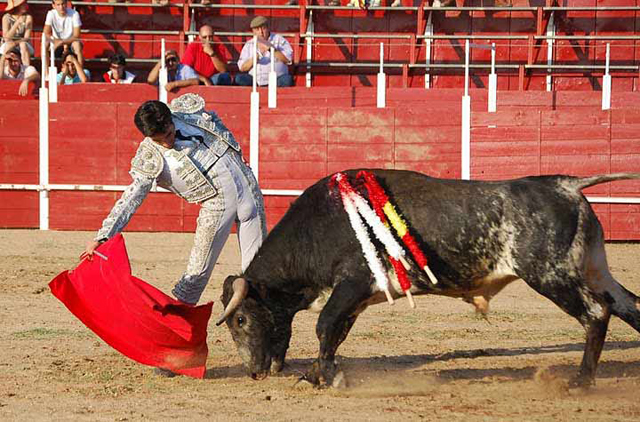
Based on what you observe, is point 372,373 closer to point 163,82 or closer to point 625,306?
point 625,306

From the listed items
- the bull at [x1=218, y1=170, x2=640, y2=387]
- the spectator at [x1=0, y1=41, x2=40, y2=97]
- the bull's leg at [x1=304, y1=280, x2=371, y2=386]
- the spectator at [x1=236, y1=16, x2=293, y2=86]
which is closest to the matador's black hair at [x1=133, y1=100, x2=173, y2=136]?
the bull at [x1=218, y1=170, x2=640, y2=387]

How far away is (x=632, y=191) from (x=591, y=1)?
3200 millimetres

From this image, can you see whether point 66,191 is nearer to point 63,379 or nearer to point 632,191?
point 632,191

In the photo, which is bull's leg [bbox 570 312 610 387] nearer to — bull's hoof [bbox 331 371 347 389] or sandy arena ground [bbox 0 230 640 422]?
sandy arena ground [bbox 0 230 640 422]

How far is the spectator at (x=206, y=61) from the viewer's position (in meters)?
11.7

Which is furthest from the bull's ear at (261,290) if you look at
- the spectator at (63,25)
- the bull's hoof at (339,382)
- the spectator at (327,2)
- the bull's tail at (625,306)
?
the spectator at (327,2)

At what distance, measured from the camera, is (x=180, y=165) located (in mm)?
4906

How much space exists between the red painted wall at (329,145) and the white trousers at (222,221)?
19.4 feet

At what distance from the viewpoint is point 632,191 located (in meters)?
10.7

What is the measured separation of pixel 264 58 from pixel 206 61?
0.60 m

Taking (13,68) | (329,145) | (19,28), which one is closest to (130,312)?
(329,145)

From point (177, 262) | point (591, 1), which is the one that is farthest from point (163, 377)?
point (591, 1)

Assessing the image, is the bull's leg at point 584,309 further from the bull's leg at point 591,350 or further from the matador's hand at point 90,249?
the matador's hand at point 90,249

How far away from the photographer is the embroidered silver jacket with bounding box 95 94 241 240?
16.0ft
